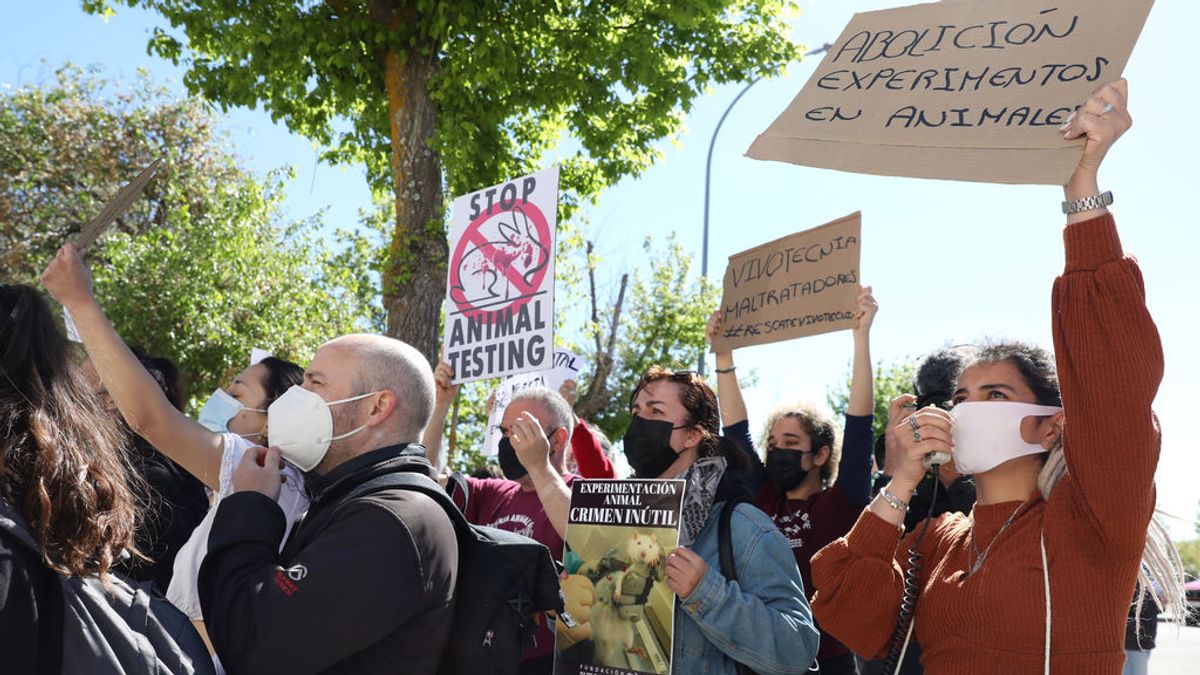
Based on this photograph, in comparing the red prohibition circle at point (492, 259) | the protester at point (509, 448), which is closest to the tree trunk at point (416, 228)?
the red prohibition circle at point (492, 259)

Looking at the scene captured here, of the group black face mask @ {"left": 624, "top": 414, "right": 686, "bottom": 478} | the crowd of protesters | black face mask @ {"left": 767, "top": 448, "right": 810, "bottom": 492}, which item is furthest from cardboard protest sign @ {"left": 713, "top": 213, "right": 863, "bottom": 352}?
black face mask @ {"left": 624, "top": 414, "right": 686, "bottom": 478}

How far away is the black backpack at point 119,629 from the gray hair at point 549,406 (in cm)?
284

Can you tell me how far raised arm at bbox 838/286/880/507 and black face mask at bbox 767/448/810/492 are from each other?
49cm

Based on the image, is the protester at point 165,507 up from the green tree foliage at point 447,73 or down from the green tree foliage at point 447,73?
down

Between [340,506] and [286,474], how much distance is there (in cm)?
100

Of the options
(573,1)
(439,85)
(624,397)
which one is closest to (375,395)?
(439,85)

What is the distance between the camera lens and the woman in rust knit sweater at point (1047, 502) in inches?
99.0

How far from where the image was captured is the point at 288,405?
10.3 feet

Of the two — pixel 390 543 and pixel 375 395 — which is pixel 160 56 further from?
pixel 390 543

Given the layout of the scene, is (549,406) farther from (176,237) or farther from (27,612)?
(176,237)

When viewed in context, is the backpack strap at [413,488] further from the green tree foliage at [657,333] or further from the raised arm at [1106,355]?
the green tree foliage at [657,333]

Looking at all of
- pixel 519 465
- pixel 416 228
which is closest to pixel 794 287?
pixel 519 465

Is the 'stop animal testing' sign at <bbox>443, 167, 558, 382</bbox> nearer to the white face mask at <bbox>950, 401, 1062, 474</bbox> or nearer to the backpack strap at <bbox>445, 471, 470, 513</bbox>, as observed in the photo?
the backpack strap at <bbox>445, 471, 470, 513</bbox>

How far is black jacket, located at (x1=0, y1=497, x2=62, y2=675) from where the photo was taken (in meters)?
1.84
